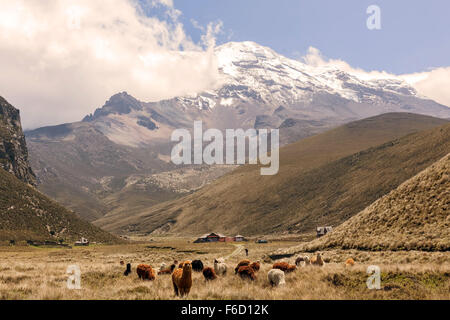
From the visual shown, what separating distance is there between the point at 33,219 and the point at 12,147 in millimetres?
61842

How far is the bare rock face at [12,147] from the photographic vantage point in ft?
504

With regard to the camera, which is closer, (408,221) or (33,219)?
(408,221)

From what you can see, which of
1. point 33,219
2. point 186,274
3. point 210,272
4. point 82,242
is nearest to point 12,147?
point 33,219

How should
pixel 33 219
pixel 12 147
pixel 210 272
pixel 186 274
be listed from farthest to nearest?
pixel 12 147, pixel 33 219, pixel 210 272, pixel 186 274

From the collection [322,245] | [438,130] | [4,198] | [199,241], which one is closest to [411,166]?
[438,130]

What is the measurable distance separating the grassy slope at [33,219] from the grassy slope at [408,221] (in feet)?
271

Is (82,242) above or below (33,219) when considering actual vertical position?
below

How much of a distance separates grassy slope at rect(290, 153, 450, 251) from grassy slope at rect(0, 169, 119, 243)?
82.6 m

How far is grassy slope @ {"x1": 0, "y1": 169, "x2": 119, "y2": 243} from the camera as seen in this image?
4087 inches

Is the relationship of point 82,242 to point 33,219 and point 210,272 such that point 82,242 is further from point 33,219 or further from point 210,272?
point 210,272

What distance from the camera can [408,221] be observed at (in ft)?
137

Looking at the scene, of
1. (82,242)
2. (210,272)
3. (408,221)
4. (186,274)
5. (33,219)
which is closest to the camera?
(186,274)

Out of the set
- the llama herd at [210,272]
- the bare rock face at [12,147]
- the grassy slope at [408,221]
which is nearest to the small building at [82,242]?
the bare rock face at [12,147]
